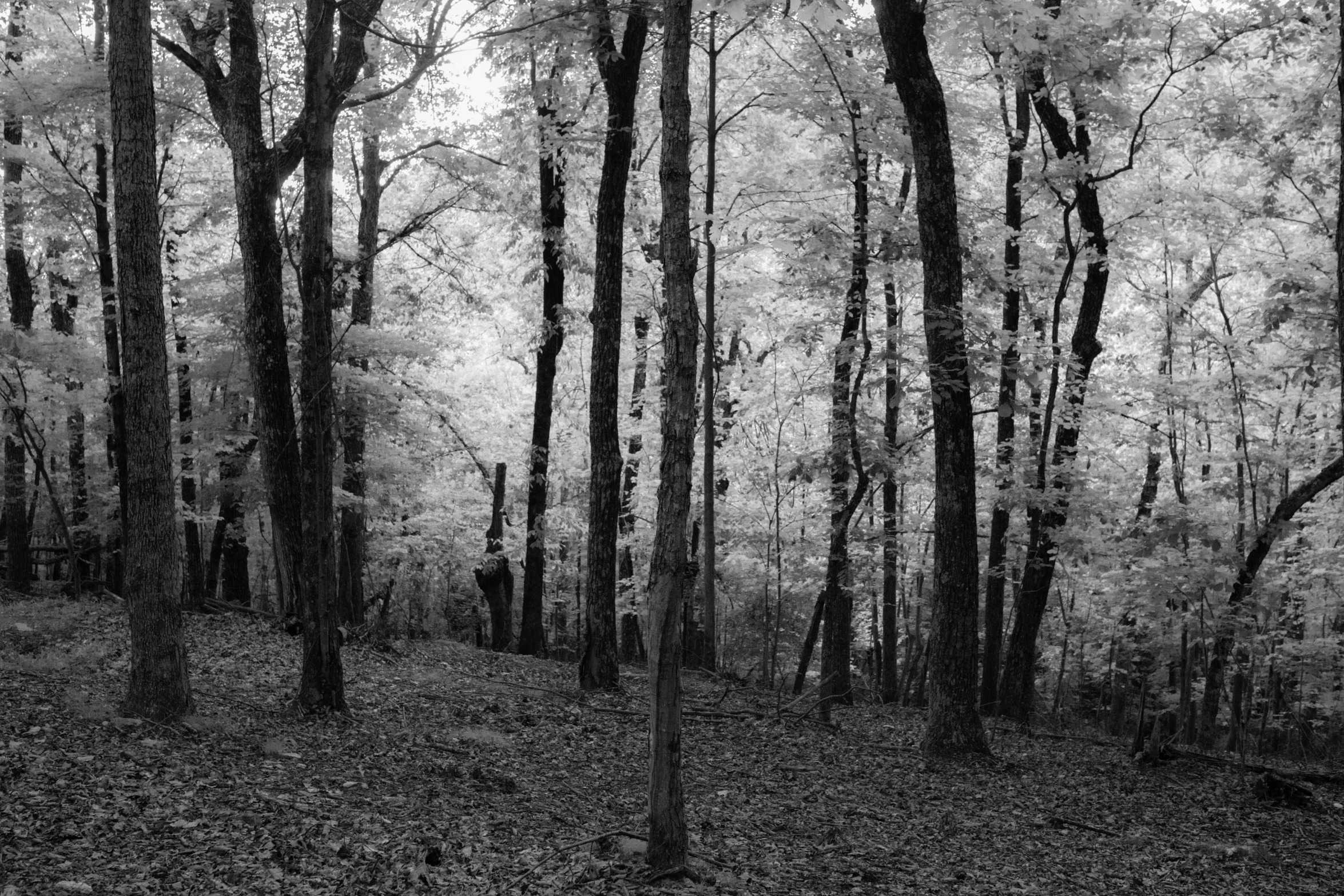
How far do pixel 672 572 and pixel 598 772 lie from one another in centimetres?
365

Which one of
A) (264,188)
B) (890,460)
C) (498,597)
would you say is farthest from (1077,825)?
(498,597)

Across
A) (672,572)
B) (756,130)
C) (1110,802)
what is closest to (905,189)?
(756,130)

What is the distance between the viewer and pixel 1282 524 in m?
9.53

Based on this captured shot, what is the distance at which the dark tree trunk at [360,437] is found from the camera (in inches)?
577

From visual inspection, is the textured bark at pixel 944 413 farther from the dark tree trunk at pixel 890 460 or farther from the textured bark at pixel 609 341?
the textured bark at pixel 609 341

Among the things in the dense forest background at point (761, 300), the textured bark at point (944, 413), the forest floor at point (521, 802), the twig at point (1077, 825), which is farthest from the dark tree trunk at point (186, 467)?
the twig at point (1077, 825)

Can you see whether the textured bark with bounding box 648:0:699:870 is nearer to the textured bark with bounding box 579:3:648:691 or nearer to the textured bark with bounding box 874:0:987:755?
the textured bark with bounding box 874:0:987:755

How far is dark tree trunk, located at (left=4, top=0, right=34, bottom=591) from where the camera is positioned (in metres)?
14.9

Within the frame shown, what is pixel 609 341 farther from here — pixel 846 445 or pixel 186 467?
pixel 186 467

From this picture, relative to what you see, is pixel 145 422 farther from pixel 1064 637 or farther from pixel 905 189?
pixel 1064 637

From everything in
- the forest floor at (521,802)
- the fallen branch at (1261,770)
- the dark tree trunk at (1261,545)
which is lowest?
the fallen branch at (1261,770)

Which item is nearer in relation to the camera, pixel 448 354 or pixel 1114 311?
pixel 1114 311

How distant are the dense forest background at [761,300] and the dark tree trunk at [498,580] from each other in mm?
120

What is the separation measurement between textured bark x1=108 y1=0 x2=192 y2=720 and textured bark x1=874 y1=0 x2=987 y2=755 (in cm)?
643
